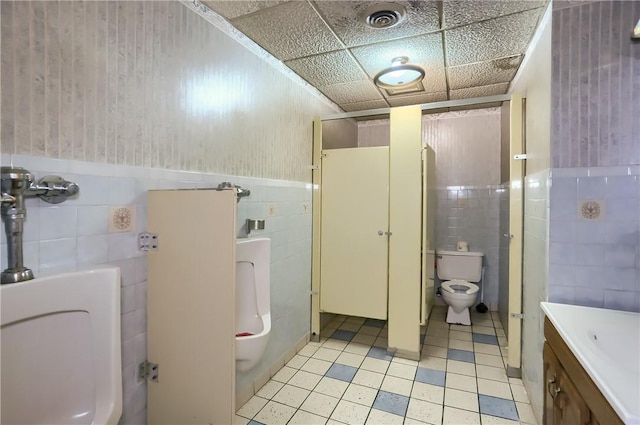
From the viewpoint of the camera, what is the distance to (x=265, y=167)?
6.92 ft

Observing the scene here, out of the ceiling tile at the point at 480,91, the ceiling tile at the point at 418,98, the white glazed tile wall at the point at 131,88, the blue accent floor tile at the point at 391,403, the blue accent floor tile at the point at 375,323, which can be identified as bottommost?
the blue accent floor tile at the point at 391,403

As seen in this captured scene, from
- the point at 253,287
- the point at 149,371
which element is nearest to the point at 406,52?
the point at 253,287

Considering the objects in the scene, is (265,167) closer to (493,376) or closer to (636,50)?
(636,50)

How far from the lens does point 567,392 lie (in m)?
1.10

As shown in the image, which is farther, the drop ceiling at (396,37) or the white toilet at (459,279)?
the white toilet at (459,279)

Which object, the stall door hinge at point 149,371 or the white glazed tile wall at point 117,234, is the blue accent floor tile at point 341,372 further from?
the stall door hinge at point 149,371

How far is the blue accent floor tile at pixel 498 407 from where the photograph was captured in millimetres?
1780

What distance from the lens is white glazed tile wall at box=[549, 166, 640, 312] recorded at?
53.3 inches

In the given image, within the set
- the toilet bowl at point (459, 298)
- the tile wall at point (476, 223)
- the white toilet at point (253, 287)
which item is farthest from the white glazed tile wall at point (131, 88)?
Answer: the tile wall at point (476, 223)

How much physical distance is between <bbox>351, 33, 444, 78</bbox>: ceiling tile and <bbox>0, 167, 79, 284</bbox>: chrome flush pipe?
191 cm

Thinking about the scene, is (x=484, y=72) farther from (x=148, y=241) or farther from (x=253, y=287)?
(x=148, y=241)

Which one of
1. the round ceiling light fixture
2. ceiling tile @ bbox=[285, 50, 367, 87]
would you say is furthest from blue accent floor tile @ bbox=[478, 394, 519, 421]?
ceiling tile @ bbox=[285, 50, 367, 87]

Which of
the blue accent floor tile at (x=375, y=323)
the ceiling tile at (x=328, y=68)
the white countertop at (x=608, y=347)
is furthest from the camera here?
the blue accent floor tile at (x=375, y=323)

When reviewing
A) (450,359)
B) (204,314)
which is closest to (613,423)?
(204,314)
